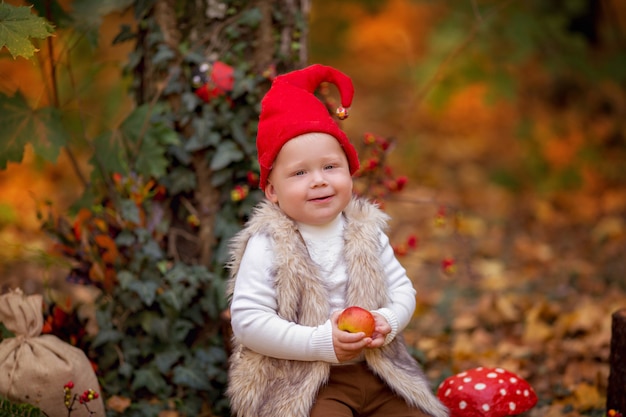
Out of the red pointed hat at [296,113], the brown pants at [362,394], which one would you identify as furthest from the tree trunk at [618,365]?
the red pointed hat at [296,113]

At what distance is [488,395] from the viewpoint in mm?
2717

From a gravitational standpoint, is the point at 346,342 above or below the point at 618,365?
above

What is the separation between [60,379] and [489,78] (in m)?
4.86

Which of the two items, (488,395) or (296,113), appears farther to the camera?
(488,395)

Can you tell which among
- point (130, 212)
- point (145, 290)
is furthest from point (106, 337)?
point (130, 212)

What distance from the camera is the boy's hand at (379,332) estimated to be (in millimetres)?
2354

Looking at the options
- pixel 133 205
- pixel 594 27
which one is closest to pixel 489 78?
pixel 594 27

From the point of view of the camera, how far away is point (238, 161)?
3365mm

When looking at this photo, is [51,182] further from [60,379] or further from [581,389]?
[581,389]

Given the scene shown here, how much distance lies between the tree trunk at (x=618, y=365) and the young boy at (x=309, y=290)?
0.85 meters

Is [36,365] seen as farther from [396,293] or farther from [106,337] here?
[396,293]

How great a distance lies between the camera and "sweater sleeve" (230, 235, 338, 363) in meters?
2.33

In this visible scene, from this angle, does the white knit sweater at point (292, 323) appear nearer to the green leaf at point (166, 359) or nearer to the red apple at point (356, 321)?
the red apple at point (356, 321)

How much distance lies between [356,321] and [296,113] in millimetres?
736
